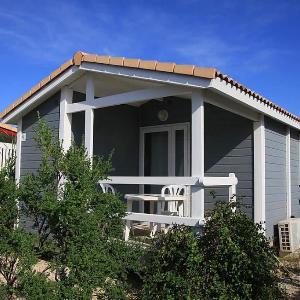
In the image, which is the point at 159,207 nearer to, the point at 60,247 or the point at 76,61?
the point at 76,61

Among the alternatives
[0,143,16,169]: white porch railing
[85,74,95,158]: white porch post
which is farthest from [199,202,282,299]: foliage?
[0,143,16,169]: white porch railing

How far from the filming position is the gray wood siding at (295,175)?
9.27 meters

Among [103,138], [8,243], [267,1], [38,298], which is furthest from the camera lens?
[267,1]

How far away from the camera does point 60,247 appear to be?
394 centimetres

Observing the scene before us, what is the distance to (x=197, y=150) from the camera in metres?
5.48

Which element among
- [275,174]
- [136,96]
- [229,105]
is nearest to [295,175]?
[275,174]

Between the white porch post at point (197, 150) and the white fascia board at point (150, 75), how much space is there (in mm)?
225

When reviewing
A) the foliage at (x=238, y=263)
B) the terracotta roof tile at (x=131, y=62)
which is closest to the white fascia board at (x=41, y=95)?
the terracotta roof tile at (x=131, y=62)

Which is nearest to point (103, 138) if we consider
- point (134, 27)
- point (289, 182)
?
point (134, 27)

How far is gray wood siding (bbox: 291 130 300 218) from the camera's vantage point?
30.4 feet

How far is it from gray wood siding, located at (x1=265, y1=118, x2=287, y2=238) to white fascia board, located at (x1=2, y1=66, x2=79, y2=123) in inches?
144

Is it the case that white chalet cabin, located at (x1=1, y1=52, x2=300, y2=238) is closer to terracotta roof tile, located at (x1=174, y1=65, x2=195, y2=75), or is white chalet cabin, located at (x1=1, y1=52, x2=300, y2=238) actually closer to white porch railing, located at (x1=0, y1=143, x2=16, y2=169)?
terracotta roof tile, located at (x1=174, y1=65, x2=195, y2=75)

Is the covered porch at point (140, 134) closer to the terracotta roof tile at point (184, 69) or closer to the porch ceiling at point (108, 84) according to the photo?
the porch ceiling at point (108, 84)

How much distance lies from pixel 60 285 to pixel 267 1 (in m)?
8.81
